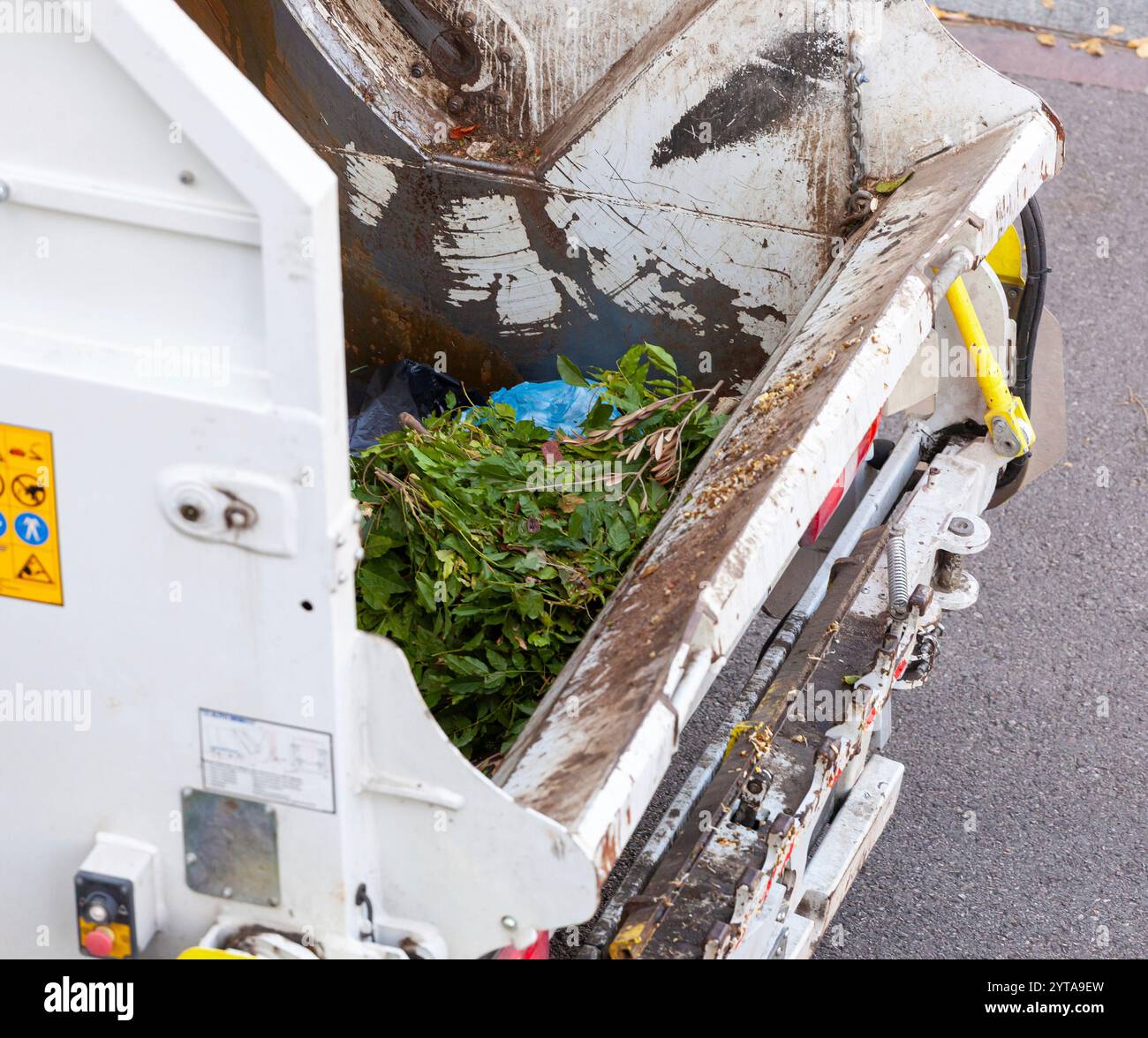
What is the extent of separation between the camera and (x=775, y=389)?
2283 millimetres

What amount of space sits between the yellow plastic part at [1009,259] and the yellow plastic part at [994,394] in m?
0.18

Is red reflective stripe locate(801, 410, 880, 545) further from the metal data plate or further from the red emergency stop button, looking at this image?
the red emergency stop button

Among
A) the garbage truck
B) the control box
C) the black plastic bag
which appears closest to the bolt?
the garbage truck

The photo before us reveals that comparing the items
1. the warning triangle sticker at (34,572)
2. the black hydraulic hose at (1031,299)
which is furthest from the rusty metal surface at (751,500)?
the warning triangle sticker at (34,572)

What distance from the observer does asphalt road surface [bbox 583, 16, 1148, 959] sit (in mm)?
2861

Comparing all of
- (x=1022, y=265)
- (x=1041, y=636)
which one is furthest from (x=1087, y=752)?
(x=1022, y=265)

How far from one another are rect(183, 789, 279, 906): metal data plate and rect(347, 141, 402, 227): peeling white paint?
73.8 inches

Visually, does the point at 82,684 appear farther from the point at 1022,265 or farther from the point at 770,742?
the point at 1022,265

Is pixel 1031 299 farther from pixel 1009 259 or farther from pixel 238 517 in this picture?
pixel 238 517

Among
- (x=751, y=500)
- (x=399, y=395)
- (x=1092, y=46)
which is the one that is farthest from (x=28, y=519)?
(x=1092, y=46)

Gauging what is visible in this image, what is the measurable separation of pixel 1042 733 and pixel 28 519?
2.51m

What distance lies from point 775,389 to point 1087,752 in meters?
1.48

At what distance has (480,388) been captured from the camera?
10.5 ft

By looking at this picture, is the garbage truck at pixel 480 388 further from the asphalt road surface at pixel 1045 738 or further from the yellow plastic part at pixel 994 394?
the asphalt road surface at pixel 1045 738
